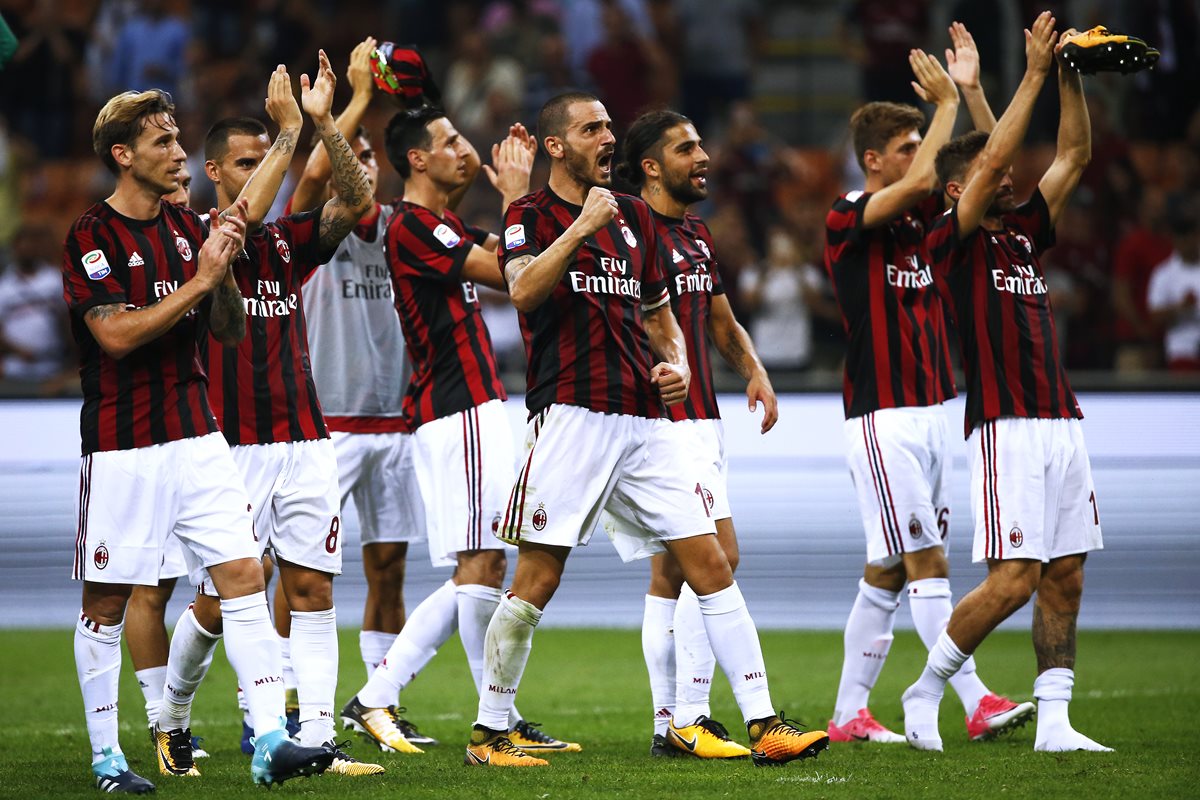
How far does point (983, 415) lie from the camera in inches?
269

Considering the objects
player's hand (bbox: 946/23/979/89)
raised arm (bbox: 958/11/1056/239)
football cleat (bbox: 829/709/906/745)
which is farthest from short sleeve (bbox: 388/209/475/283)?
football cleat (bbox: 829/709/906/745)

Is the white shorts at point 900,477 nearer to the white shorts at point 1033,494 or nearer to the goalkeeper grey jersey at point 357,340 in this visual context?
the white shorts at point 1033,494

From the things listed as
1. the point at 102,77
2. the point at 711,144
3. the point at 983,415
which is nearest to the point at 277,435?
the point at 983,415

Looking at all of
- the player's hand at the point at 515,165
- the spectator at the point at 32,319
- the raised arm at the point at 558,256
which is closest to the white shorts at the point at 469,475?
the player's hand at the point at 515,165

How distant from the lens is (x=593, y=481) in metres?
6.12

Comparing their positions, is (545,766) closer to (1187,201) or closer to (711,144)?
(1187,201)

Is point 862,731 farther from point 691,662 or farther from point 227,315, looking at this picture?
point 227,315

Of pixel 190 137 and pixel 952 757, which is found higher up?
pixel 190 137

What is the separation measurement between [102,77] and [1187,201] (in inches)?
445

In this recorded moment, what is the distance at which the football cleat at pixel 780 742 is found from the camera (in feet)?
19.2

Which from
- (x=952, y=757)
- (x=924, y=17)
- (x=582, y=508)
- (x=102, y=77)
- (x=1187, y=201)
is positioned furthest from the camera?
(x=102, y=77)

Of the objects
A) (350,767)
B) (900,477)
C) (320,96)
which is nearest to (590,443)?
(350,767)

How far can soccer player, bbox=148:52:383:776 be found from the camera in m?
6.11

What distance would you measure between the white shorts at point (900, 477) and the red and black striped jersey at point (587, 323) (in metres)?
1.48
